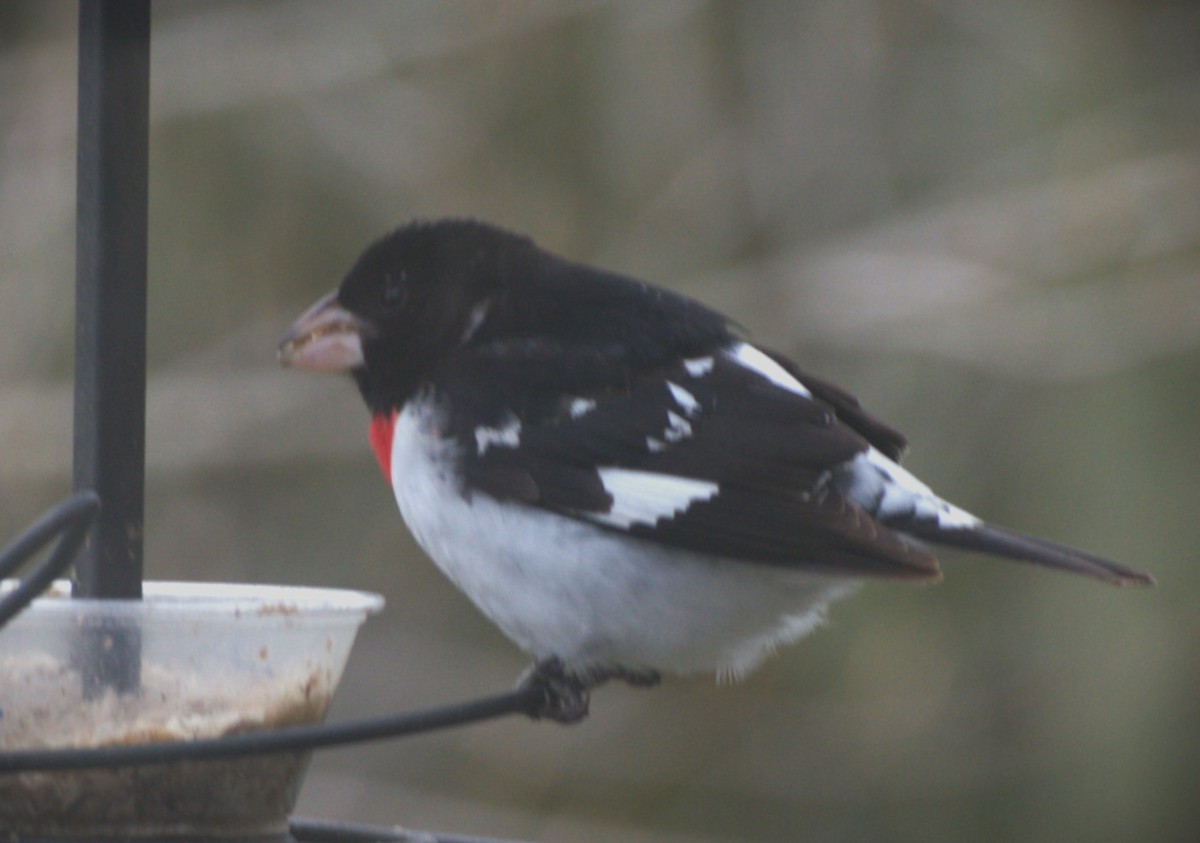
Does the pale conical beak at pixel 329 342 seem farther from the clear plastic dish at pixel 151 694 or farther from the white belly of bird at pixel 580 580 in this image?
the clear plastic dish at pixel 151 694

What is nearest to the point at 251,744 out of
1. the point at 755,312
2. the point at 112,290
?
the point at 112,290

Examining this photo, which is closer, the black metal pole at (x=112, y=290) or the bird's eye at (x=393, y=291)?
the black metal pole at (x=112, y=290)

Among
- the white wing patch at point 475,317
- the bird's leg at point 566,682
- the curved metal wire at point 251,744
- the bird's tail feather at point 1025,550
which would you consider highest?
the white wing patch at point 475,317

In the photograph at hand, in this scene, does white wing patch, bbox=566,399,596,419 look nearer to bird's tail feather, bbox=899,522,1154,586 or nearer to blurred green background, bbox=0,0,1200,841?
bird's tail feather, bbox=899,522,1154,586

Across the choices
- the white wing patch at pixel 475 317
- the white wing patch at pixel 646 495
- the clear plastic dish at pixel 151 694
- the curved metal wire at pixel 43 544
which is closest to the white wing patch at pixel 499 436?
the white wing patch at pixel 646 495

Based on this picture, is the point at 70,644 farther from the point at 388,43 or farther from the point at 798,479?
the point at 388,43

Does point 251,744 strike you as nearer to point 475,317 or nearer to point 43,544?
point 43,544
